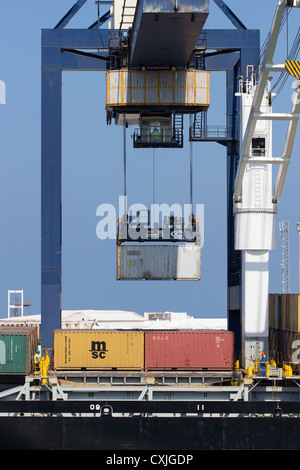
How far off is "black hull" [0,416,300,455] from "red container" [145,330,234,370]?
4.15m

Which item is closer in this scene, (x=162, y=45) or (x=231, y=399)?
(x=231, y=399)

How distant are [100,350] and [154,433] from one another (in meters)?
5.53

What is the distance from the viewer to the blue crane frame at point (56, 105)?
4481cm

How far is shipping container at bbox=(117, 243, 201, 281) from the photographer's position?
4828 cm

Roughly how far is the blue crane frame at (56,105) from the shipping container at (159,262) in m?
2.64

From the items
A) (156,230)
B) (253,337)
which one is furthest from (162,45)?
(253,337)

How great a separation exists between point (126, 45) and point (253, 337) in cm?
1721

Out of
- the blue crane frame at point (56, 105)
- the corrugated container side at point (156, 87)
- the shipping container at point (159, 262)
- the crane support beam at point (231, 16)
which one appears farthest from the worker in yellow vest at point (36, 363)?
the crane support beam at point (231, 16)

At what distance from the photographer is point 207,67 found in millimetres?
48844

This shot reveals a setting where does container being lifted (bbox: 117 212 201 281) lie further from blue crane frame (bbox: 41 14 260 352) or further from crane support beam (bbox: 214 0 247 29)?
crane support beam (bbox: 214 0 247 29)

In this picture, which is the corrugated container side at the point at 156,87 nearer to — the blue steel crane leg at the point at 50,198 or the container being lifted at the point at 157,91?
the container being lifted at the point at 157,91

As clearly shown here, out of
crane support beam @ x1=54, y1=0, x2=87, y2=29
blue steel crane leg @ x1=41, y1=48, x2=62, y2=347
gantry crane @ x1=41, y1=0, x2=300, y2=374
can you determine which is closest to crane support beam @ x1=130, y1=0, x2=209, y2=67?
gantry crane @ x1=41, y1=0, x2=300, y2=374

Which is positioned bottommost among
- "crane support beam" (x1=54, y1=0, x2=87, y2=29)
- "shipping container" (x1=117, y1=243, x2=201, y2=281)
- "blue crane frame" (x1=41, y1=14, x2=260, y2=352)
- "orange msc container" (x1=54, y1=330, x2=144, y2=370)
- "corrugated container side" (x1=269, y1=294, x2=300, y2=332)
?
"orange msc container" (x1=54, y1=330, x2=144, y2=370)
